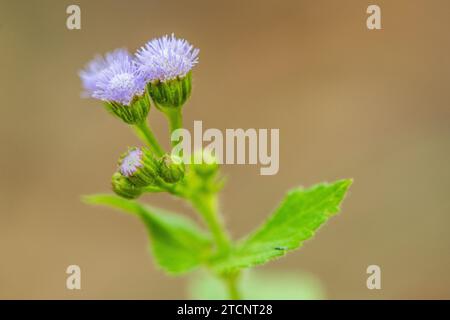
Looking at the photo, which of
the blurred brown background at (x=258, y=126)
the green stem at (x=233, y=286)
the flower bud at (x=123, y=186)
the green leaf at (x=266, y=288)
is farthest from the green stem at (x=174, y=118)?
the blurred brown background at (x=258, y=126)

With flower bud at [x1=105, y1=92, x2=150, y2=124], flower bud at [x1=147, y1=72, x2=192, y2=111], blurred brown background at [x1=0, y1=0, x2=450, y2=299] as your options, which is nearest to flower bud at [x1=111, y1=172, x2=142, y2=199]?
flower bud at [x1=105, y1=92, x2=150, y2=124]

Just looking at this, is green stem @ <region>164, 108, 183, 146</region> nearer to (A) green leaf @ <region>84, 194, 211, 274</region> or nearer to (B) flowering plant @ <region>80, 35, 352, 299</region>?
(B) flowering plant @ <region>80, 35, 352, 299</region>

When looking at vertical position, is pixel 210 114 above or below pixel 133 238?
above

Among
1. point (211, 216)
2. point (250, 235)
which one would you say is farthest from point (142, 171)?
point (250, 235)

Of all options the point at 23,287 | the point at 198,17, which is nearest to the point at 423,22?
the point at 198,17

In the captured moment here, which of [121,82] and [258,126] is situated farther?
[258,126]

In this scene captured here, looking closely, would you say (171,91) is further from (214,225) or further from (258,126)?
(258,126)

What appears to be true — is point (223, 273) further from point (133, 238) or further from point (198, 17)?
point (198, 17)
